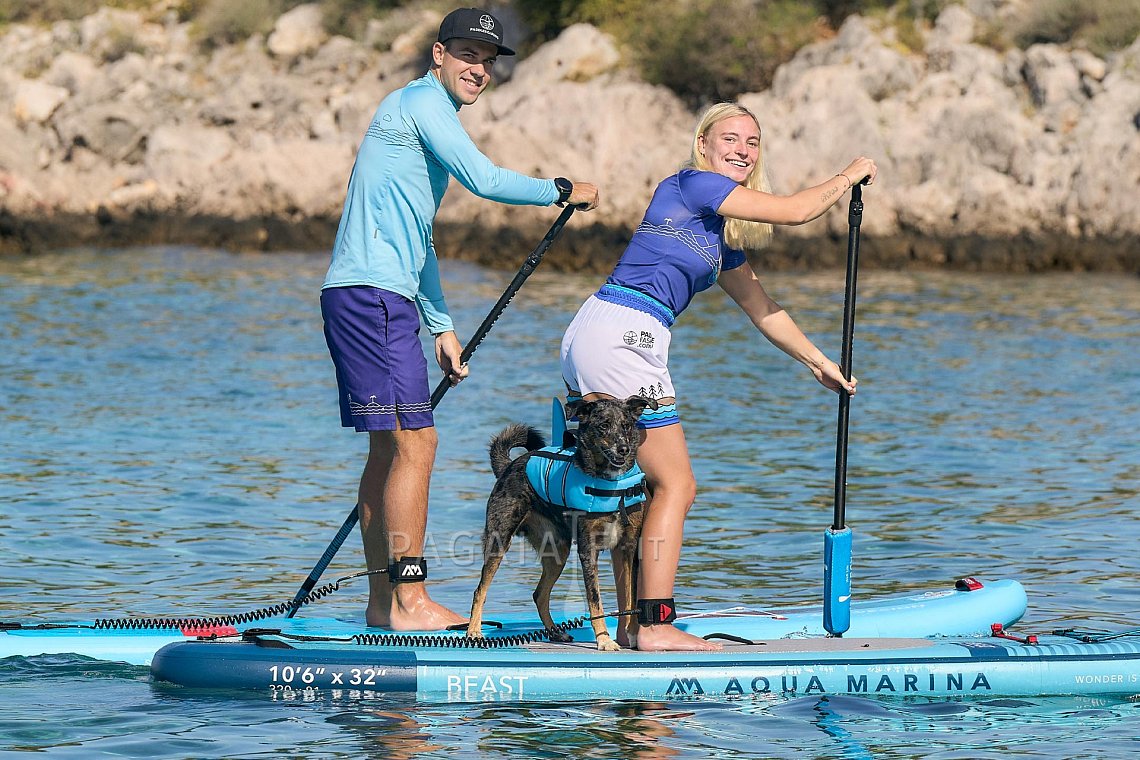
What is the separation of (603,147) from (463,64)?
27696 millimetres

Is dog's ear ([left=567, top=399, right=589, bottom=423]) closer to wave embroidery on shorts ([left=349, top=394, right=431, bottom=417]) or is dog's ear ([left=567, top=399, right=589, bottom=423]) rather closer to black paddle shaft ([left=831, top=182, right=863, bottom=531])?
wave embroidery on shorts ([left=349, top=394, right=431, bottom=417])

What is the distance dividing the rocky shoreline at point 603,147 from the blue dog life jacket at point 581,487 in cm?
2470

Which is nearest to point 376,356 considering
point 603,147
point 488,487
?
point 488,487

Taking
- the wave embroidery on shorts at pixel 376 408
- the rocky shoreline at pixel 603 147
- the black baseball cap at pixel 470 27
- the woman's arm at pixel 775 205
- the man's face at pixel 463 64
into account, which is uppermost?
the rocky shoreline at pixel 603 147

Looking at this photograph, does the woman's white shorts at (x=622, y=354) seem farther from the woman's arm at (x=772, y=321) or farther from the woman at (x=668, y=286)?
the woman's arm at (x=772, y=321)

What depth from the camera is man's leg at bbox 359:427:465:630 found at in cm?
722

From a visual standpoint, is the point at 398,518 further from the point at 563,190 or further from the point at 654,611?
the point at 563,190

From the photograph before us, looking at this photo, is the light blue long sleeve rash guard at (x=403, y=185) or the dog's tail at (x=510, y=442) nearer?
the light blue long sleeve rash guard at (x=403, y=185)

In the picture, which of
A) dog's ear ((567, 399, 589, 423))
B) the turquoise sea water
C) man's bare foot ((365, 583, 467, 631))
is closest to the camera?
the turquoise sea water

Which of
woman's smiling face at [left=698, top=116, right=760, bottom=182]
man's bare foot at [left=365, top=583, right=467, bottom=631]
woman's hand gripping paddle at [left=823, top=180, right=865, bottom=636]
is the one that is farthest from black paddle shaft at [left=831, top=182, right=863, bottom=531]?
man's bare foot at [left=365, top=583, right=467, bottom=631]

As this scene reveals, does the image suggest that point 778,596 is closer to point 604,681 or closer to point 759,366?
point 604,681

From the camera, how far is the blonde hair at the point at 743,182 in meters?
6.89

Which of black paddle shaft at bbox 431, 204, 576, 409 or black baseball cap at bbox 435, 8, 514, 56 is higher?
black baseball cap at bbox 435, 8, 514, 56

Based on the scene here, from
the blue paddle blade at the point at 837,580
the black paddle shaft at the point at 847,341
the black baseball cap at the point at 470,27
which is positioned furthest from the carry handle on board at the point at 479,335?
the blue paddle blade at the point at 837,580
